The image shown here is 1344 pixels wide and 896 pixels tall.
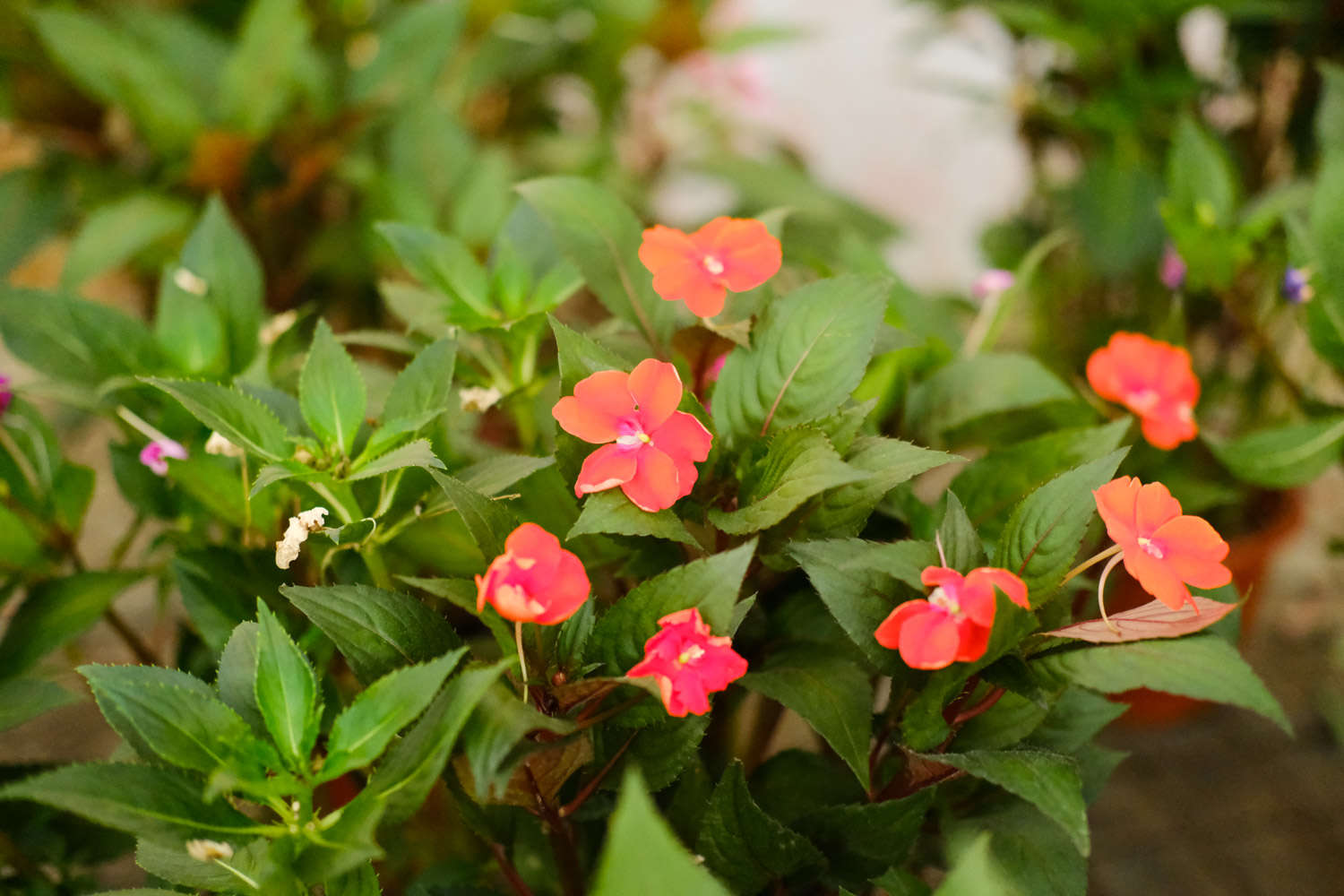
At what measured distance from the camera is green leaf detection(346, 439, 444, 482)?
51cm

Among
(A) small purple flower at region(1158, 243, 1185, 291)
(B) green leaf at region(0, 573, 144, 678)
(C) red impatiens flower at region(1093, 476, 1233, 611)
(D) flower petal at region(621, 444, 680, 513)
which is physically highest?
(D) flower petal at region(621, 444, 680, 513)

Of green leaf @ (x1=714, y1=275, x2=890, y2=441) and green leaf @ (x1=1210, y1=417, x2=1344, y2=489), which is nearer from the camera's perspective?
green leaf @ (x1=714, y1=275, x2=890, y2=441)

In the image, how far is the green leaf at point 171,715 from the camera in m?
0.49

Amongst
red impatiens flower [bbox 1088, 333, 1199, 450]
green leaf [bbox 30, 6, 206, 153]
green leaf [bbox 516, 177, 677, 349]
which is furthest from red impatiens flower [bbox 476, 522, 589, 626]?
green leaf [bbox 30, 6, 206, 153]

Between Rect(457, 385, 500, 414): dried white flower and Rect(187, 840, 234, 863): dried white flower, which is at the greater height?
Rect(457, 385, 500, 414): dried white flower

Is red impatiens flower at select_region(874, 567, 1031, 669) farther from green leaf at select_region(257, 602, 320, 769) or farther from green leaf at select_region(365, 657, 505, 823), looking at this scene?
green leaf at select_region(257, 602, 320, 769)

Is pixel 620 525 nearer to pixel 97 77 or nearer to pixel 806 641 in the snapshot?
pixel 806 641

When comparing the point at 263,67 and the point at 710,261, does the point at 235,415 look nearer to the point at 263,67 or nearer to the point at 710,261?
the point at 710,261

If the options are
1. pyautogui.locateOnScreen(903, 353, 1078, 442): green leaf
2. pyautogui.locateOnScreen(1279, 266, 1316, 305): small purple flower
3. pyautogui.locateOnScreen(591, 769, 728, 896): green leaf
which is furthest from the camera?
pyautogui.locateOnScreen(1279, 266, 1316, 305): small purple flower

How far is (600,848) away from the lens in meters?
0.68

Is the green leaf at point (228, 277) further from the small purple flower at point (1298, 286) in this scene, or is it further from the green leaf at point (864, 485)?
the small purple flower at point (1298, 286)

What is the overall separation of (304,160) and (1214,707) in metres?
1.39

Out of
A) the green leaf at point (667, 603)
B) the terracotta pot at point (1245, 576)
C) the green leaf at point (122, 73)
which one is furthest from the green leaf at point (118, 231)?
the terracotta pot at point (1245, 576)

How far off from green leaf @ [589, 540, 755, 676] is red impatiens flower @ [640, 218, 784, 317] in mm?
163
